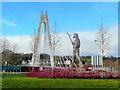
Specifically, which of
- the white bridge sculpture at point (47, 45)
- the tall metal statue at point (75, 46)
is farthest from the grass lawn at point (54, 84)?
the white bridge sculpture at point (47, 45)

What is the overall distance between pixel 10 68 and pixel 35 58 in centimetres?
696

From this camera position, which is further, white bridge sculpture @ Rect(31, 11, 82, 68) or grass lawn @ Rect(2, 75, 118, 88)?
white bridge sculpture @ Rect(31, 11, 82, 68)

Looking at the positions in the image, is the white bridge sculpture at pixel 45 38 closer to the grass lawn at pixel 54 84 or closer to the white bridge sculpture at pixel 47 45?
the white bridge sculpture at pixel 47 45

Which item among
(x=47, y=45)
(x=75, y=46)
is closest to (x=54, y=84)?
(x=75, y=46)

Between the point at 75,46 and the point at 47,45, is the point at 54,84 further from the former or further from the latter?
the point at 47,45

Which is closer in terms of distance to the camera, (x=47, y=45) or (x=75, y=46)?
(x=75, y=46)

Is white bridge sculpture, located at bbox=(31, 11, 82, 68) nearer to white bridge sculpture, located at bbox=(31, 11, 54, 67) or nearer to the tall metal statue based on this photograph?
white bridge sculpture, located at bbox=(31, 11, 54, 67)

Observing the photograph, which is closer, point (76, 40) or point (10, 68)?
point (76, 40)

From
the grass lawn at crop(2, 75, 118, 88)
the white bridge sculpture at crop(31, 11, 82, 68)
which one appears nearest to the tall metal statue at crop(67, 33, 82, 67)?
the white bridge sculpture at crop(31, 11, 82, 68)

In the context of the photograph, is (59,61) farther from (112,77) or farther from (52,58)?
(112,77)

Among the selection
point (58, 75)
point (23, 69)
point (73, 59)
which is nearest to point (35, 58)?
point (23, 69)

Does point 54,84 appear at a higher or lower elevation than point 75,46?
lower

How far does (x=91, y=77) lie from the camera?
1416 cm

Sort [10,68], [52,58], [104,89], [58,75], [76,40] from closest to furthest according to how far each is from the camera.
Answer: [104,89]
[58,75]
[76,40]
[10,68]
[52,58]
